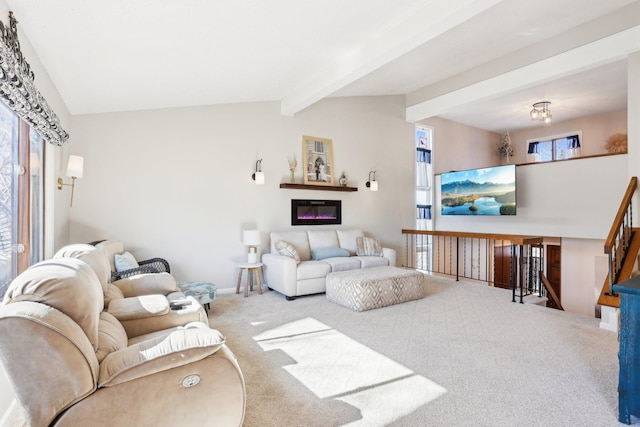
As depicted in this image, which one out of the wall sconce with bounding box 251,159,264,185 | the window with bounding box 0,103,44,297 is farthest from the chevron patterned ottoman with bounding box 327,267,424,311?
the window with bounding box 0,103,44,297

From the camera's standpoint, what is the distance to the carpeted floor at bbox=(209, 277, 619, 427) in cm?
197

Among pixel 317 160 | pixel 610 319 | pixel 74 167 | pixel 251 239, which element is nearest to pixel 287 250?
pixel 251 239

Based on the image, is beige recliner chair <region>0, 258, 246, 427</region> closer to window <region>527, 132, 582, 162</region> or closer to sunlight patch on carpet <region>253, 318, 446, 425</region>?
sunlight patch on carpet <region>253, 318, 446, 425</region>

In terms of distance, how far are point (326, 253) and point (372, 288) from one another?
1280mm

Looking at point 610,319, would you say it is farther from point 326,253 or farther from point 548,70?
point 326,253

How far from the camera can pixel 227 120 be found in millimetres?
4934

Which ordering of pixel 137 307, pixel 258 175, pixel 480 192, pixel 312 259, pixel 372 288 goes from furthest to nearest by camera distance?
1. pixel 480 192
2. pixel 312 259
3. pixel 258 175
4. pixel 372 288
5. pixel 137 307

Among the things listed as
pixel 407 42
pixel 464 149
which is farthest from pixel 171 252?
pixel 464 149

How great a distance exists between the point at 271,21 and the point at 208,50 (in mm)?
680

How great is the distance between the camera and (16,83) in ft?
5.80

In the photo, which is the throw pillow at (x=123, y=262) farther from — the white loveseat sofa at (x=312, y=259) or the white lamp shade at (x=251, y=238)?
the white loveseat sofa at (x=312, y=259)

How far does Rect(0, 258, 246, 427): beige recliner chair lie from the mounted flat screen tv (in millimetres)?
5609

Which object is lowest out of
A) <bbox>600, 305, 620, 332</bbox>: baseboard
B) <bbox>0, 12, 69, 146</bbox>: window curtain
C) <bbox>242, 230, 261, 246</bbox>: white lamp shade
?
<bbox>600, 305, 620, 332</bbox>: baseboard

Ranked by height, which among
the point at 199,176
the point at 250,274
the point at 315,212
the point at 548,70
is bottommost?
the point at 250,274
